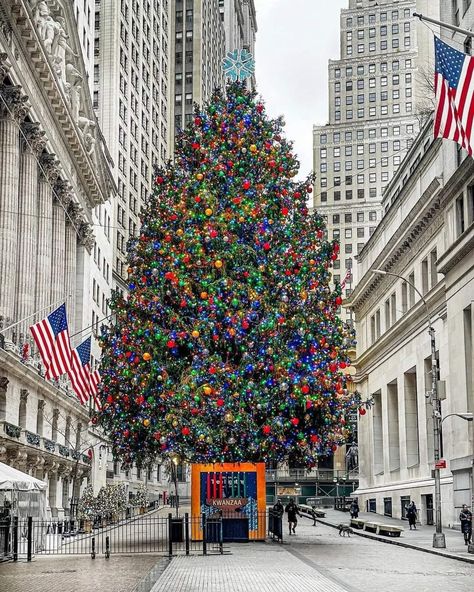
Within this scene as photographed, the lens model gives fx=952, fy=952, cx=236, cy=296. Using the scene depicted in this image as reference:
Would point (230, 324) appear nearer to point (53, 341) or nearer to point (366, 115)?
point (53, 341)

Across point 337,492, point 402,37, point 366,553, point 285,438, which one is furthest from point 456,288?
point 402,37

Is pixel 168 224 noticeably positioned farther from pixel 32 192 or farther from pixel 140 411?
→ pixel 32 192

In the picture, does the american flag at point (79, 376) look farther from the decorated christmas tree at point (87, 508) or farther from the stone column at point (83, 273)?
the stone column at point (83, 273)

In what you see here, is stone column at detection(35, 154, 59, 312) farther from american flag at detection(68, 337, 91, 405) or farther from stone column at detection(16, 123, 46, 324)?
american flag at detection(68, 337, 91, 405)

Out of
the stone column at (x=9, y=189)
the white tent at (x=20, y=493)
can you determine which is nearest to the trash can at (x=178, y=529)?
the white tent at (x=20, y=493)

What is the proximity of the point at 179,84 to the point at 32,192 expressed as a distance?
302 feet

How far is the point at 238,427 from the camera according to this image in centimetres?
3192

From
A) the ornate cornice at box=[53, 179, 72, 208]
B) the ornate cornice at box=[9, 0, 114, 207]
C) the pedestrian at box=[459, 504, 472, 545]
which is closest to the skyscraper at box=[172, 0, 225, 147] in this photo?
the ornate cornice at box=[9, 0, 114, 207]

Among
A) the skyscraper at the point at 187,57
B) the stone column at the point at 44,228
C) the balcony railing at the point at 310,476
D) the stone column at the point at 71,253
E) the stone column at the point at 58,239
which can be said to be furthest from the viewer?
the skyscraper at the point at 187,57

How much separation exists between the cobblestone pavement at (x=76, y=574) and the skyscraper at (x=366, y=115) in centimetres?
13196

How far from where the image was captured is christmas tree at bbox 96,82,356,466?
32000 millimetres

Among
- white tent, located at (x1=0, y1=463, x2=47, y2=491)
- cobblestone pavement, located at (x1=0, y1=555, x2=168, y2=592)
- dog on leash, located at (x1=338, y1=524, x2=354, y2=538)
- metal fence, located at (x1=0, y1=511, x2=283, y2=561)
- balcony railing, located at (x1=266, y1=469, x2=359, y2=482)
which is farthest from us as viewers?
balcony railing, located at (x1=266, y1=469, x2=359, y2=482)

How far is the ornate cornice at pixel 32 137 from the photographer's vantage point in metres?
52.0

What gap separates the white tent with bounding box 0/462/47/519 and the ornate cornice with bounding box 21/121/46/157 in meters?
22.7
